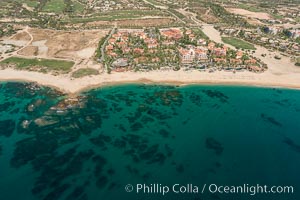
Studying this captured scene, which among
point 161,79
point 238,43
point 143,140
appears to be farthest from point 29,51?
point 238,43

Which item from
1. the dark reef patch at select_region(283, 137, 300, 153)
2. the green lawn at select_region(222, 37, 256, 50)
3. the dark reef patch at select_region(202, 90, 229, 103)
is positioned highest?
the green lawn at select_region(222, 37, 256, 50)

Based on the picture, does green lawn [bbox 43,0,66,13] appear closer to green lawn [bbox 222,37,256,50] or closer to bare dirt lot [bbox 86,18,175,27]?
bare dirt lot [bbox 86,18,175,27]

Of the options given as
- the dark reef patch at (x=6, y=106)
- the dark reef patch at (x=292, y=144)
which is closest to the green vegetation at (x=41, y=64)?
the dark reef patch at (x=6, y=106)

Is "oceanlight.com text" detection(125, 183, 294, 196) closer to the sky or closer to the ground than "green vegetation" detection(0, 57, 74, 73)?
closer to the ground

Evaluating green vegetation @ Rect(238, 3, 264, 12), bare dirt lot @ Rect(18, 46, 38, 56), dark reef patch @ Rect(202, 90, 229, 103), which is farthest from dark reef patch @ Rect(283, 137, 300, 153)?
green vegetation @ Rect(238, 3, 264, 12)

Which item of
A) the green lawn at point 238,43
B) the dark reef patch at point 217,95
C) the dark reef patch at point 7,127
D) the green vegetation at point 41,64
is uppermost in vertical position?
the green vegetation at point 41,64

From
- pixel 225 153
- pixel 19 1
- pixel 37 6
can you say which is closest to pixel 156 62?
pixel 225 153

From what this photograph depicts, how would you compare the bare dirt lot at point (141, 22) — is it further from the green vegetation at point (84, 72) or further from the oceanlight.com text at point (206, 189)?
the oceanlight.com text at point (206, 189)

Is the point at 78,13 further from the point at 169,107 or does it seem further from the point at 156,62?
the point at 169,107
